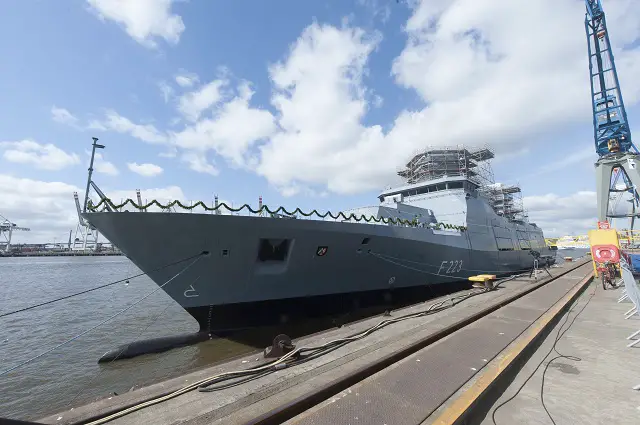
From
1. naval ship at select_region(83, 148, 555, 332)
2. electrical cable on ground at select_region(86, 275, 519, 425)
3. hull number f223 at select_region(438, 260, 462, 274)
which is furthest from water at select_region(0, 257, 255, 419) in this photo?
hull number f223 at select_region(438, 260, 462, 274)

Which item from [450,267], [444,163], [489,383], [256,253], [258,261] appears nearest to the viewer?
[489,383]

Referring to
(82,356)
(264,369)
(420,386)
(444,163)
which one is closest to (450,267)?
(444,163)

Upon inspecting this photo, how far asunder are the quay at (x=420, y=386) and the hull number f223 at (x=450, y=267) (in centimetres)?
759

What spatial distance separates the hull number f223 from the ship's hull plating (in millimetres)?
2266

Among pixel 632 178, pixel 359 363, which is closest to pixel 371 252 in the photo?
pixel 359 363

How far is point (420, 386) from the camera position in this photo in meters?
2.84

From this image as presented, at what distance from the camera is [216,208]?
7.37m

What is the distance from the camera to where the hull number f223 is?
12.5 m

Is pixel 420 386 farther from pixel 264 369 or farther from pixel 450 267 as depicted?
pixel 450 267

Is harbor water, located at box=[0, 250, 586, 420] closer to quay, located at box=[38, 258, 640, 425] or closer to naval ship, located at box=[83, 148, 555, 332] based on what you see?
naval ship, located at box=[83, 148, 555, 332]

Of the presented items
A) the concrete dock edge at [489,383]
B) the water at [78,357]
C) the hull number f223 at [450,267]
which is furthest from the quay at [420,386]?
the hull number f223 at [450,267]

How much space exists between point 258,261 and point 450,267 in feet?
29.8

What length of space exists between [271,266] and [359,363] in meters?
5.19

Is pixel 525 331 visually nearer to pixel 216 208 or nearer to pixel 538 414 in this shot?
pixel 538 414
